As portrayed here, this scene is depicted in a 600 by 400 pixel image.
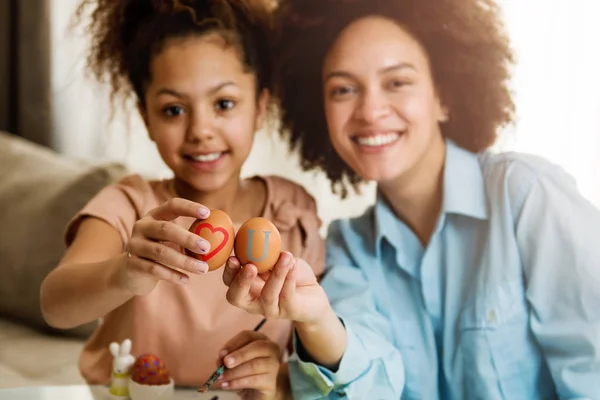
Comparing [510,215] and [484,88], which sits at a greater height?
[484,88]

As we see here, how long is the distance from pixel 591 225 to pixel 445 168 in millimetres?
167

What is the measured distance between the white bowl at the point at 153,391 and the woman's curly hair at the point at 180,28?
0.34m

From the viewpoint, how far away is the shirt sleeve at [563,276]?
67cm

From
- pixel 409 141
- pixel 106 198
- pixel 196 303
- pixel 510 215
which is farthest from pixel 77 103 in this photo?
pixel 510 215

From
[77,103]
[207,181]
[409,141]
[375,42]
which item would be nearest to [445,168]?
[409,141]

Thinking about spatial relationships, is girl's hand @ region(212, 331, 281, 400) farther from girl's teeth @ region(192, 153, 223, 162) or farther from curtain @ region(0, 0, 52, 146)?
curtain @ region(0, 0, 52, 146)

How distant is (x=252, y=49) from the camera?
2.45ft

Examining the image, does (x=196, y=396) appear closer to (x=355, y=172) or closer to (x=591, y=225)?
(x=355, y=172)

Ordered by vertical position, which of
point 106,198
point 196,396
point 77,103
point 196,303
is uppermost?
point 77,103

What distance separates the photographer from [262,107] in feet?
2.51

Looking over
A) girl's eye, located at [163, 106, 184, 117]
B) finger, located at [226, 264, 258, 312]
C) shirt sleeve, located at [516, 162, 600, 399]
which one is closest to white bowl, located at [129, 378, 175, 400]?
finger, located at [226, 264, 258, 312]

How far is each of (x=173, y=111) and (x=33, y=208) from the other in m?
0.29

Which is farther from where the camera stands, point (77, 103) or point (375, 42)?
point (77, 103)

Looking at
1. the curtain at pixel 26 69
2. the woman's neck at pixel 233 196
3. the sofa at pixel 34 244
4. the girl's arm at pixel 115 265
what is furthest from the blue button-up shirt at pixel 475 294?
the curtain at pixel 26 69
